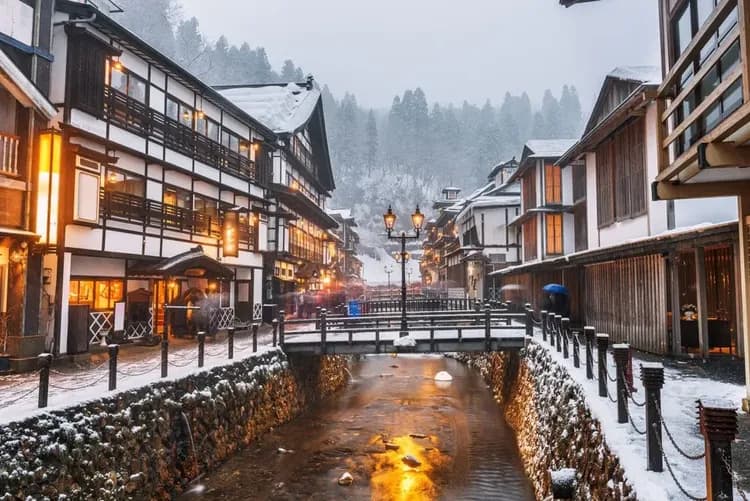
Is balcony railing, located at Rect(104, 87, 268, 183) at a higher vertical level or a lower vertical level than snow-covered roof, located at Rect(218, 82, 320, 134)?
lower

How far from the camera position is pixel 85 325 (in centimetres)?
1605

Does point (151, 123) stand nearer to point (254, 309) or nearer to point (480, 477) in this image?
point (254, 309)

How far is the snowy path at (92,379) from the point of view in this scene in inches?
374

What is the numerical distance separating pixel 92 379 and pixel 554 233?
1091 inches

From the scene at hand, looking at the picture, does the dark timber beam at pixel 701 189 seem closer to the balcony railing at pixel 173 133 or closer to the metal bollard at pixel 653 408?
the metal bollard at pixel 653 408

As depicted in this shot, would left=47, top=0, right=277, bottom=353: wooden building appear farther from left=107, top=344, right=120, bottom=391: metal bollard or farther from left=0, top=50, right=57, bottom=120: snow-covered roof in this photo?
left=107, top=344, right=120, bottom=391: metal bollard

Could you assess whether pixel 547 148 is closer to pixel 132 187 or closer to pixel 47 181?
pixel 132 187

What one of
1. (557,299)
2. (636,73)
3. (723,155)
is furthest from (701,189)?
(636,73)

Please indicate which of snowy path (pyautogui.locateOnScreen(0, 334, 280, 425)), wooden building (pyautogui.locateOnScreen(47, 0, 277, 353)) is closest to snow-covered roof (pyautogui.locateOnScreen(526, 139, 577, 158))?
wooden building (pyautogui.locateOnScreen(47, 0, 277, 353))

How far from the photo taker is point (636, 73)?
61.8 feet

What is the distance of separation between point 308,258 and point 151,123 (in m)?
22.0

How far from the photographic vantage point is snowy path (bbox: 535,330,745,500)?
5710 millimetres

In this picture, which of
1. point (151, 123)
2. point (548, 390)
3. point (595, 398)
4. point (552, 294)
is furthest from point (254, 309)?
point (595, 398)

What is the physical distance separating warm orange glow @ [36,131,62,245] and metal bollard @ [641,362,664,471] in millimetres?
16246
